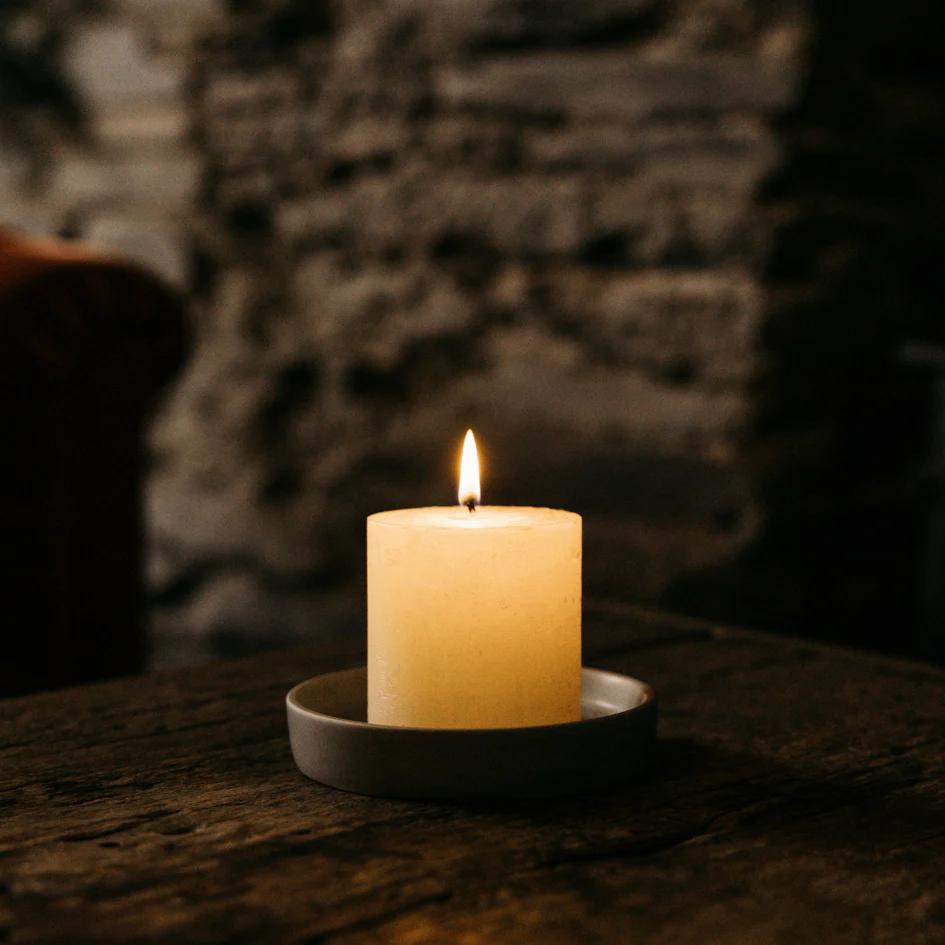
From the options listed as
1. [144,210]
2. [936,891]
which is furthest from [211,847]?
[144,210]

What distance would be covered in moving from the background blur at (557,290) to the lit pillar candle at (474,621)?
1075 millimetres

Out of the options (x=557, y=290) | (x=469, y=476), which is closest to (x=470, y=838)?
(x=469, y=476)

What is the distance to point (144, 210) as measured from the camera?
2.30 meters

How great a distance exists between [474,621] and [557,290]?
1.26 m

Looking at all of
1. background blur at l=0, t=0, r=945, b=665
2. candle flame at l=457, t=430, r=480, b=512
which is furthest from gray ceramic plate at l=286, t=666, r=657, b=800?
background blur at l=0, t=0, r=945, b=665

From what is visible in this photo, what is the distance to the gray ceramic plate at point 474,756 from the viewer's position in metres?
0.61

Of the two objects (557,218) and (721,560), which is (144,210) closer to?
(557,218)

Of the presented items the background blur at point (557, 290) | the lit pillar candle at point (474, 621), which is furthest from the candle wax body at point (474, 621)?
the background blur at point (557, 290)

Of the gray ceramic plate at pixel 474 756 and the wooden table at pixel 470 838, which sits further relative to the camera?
the gray ceramic plate at pixel 474 756

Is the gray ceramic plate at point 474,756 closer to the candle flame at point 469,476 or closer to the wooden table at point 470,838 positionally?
the wooden table at point 470,838

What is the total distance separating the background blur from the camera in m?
1.71

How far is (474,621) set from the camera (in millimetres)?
652

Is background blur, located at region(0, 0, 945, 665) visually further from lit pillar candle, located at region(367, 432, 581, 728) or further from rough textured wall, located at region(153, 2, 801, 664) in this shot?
lit pillar candle, located at region(367, 432, 581, 728)

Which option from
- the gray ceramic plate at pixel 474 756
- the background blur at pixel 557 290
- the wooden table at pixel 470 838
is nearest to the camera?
the wooden table at pixel 470 838
